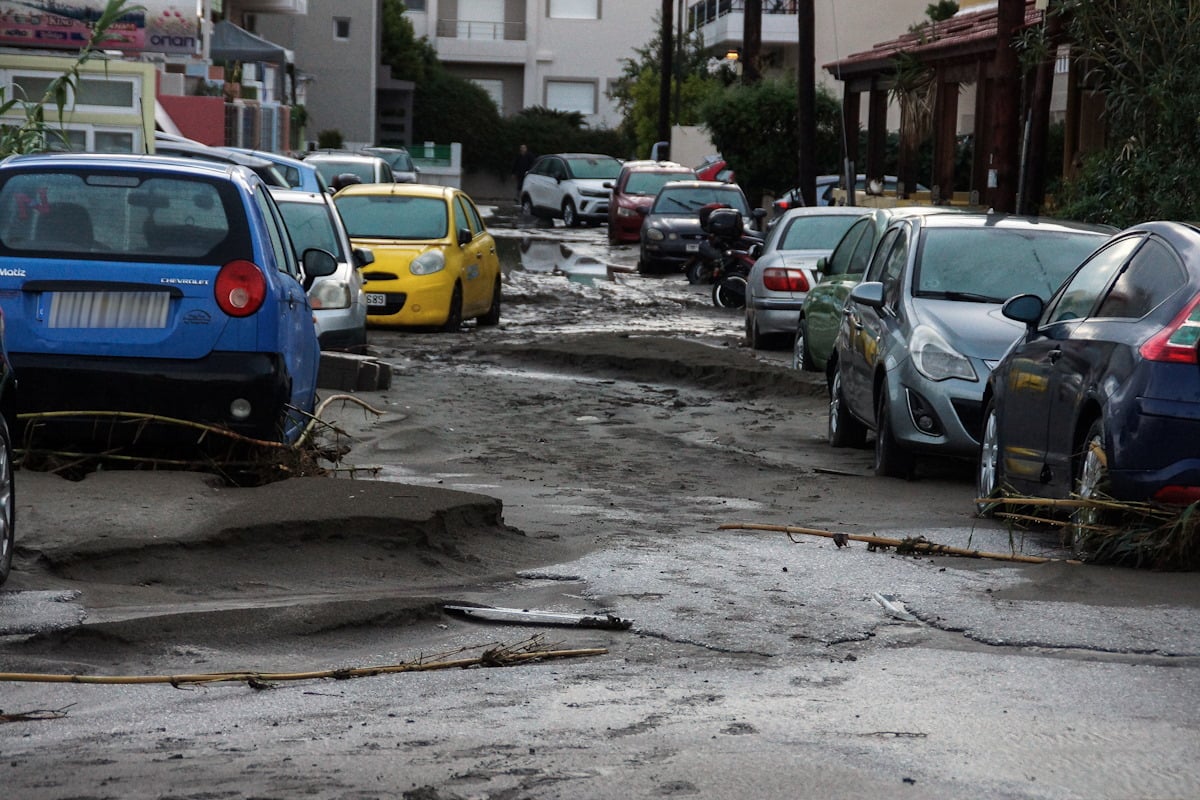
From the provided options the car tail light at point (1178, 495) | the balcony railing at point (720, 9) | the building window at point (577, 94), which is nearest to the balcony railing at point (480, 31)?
the building window at point (577, 94)

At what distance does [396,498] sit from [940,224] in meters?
5.01

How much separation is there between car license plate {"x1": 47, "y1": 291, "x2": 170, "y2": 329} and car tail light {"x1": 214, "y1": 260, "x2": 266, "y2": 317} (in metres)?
0.28

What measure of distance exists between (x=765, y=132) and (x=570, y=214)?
926cm

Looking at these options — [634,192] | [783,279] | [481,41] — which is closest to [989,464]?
[783,279]

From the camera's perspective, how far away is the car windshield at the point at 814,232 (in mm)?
20172

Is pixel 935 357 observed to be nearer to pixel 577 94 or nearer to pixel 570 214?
pixel 570 214

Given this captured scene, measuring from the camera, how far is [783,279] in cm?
1980

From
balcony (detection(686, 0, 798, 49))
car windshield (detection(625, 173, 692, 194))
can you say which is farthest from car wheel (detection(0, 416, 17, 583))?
balcony (detection(686, 0, 798, 49))

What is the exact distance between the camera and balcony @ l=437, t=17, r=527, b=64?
84.1 m

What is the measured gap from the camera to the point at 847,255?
15.9 metres

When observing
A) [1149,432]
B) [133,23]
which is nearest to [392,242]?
[1149,432]

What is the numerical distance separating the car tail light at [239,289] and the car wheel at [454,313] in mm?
12016

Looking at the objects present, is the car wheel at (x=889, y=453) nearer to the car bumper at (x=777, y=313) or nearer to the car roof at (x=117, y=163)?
the car roof at (x=117, y=163)

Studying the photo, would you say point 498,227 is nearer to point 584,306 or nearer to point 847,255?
point 584,306
